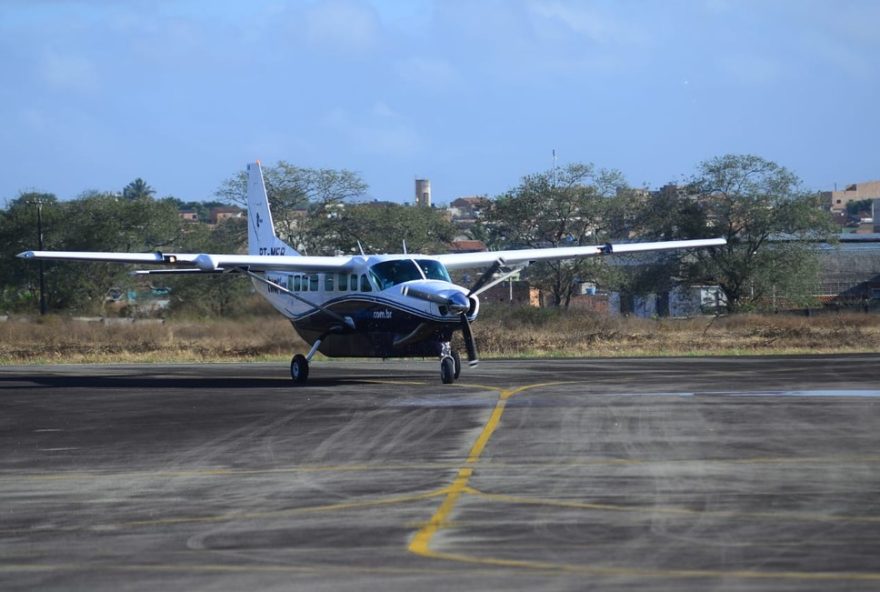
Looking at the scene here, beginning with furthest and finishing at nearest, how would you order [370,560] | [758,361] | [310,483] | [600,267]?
1. [600,267]
2. [758,361]
3. [310,483]
4. [370,560]

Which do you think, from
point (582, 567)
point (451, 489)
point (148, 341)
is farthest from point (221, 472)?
point (148, 341)

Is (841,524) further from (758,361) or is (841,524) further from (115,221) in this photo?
(115,221)

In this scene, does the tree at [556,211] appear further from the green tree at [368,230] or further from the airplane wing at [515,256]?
the airplane wing at [515,256]

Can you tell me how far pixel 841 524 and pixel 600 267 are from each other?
53.1m

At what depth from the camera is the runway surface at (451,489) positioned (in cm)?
840

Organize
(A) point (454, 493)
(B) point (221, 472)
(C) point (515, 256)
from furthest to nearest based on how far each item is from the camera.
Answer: (C) point (515, 256) → (B) point (221, 472) → (A) point (454, 493)

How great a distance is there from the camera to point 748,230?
61625mm

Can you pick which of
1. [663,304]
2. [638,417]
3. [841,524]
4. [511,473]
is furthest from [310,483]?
[663,304]

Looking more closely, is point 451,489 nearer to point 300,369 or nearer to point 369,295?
point 369,295

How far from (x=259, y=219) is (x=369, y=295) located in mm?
8635

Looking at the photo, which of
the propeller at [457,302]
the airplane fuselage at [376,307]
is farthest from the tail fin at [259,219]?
the propeller at [457,302]

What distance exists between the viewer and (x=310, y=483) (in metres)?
12.6

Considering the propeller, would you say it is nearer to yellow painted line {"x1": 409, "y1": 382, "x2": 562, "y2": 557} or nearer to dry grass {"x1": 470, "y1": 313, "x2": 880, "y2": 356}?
yellow painted line {"x1": 409, "y1": 382, "x2": 562, "y2": 557}

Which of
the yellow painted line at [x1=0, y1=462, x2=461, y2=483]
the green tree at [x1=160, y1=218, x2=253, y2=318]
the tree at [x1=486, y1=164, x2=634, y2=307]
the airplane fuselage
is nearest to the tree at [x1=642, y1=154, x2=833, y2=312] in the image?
the tree at [x1=486, y1=164, x2=634, y2=307]
